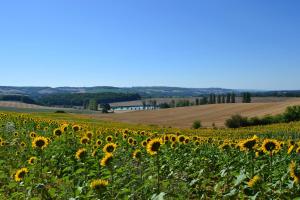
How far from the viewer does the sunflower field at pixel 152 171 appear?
5.40 meters

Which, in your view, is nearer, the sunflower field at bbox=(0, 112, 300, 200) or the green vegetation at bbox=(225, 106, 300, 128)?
the sunflower field at bbox=(0, 112, 300, 200)

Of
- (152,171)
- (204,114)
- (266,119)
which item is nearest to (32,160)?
(152,171)

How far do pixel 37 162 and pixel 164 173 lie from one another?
2.39 m

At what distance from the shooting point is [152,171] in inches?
320

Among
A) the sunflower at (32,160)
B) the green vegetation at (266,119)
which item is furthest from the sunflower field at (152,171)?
the green vegetation at (266,119)

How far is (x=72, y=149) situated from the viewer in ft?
35.6

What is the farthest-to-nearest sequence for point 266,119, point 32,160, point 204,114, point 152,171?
point 204,114
point 266,119
point 32,160
point 152,171

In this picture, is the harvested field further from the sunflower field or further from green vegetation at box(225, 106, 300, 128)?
the sunflower field

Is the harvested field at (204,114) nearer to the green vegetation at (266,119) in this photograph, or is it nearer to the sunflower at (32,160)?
the green vegetation at (266,119)

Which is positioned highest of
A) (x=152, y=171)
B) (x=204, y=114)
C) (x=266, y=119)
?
(x=152, y=171)

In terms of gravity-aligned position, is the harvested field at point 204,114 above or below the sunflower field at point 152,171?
below

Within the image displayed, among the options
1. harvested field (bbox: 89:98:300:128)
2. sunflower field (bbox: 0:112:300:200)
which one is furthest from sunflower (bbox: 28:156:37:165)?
harvested field (bbox: 89:98:300:128)

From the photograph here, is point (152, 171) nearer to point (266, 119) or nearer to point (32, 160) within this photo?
point (32, 160)

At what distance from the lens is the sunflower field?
5.40 meters
